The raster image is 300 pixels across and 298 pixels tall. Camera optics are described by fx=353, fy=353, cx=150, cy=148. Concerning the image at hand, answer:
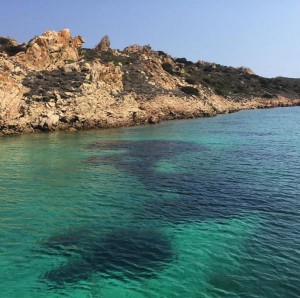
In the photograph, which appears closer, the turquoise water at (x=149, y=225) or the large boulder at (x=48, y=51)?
the turquoise water at (x=149, y=225)

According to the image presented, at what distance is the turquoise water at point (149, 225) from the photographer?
44.5 ft

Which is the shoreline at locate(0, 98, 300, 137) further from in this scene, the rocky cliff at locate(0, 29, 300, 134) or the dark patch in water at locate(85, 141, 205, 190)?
the dark patch in water at locate(85, 141, 205, 190)

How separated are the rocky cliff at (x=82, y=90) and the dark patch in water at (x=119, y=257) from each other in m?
44.3

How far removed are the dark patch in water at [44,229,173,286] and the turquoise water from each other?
5cm

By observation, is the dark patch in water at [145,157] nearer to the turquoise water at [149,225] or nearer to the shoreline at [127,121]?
the turquoise water at [149,225]

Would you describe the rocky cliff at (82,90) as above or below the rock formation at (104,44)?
below

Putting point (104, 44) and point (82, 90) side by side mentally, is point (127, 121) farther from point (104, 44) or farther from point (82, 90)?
point (104, 44)

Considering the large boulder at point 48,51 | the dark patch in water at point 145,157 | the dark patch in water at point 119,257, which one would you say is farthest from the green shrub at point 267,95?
the dark patch in water at point 119,257

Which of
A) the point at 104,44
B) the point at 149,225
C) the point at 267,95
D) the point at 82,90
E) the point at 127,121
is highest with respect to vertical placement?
the point at 104,44

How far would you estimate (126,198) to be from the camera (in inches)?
952

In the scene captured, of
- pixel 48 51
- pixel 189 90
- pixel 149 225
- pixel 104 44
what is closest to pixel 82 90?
pixel 48 51

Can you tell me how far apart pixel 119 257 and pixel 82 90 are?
5824cm

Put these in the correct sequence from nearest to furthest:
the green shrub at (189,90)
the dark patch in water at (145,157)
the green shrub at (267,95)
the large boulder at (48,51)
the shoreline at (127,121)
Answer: the dark patch in water at (145,157)
the shoreline at (127,121)
the large boulder at (48,51)
the green shrub at (189,90)
the green shrub at (267,95)

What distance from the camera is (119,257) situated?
15422mm
